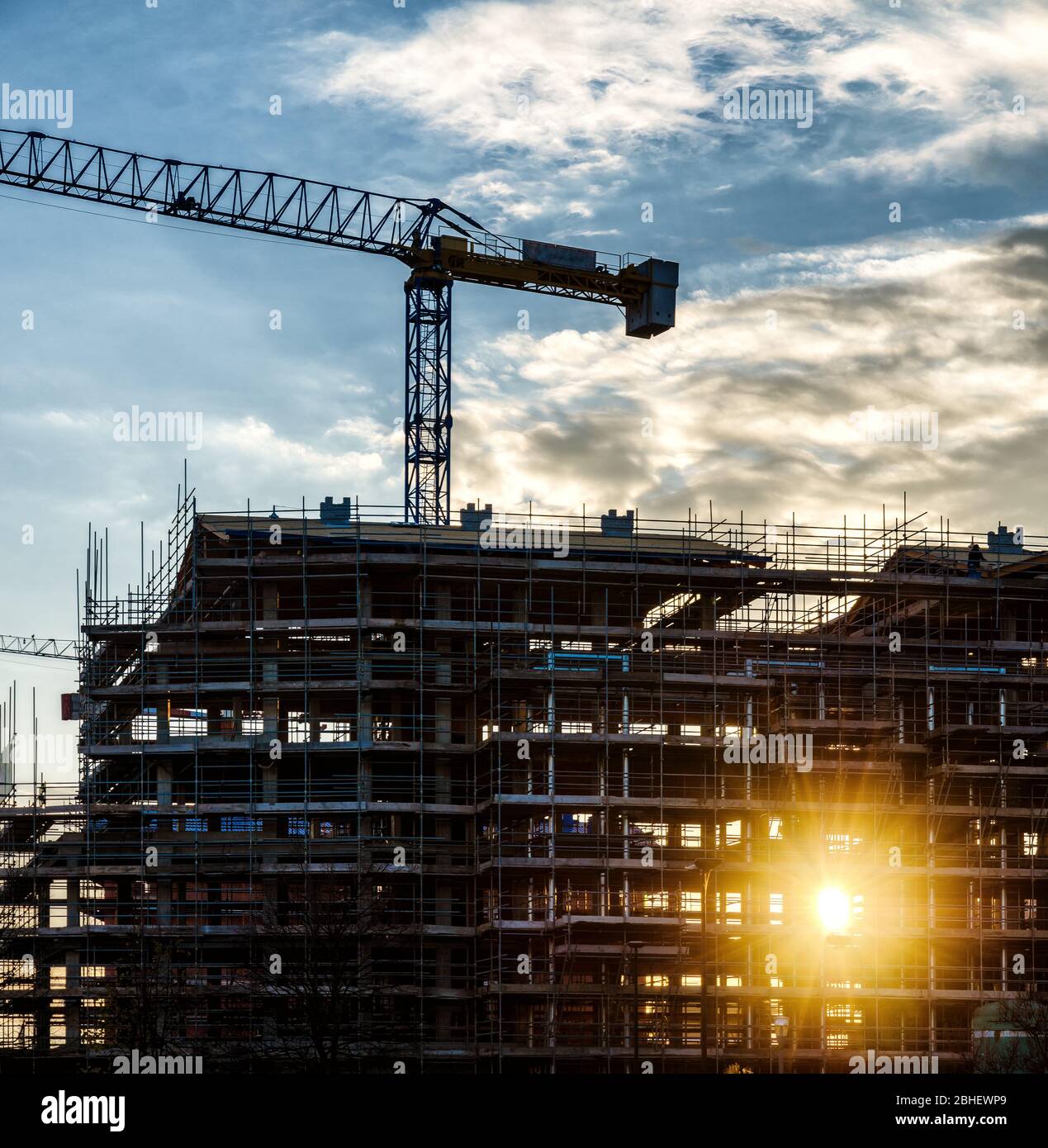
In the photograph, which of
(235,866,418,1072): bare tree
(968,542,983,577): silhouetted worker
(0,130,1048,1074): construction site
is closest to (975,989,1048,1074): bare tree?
(0,130,1048,1074): construction site

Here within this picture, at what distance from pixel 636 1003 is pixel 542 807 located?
12.5m

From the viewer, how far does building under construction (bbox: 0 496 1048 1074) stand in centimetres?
6806

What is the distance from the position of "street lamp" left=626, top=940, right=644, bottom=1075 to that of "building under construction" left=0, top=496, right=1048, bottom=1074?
1.58 ft

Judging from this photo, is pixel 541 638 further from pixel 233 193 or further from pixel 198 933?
pixel 233 193

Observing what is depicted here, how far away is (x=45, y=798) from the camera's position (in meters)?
76.9

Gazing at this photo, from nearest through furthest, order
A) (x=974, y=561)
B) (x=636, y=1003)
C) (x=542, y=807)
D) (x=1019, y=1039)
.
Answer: (x=636, y=1003) < (x=1019, y=1039) < (x=542, y=807) < (x=974, y=561)

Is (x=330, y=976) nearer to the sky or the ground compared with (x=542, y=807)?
nearer to the ground

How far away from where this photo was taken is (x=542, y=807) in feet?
226

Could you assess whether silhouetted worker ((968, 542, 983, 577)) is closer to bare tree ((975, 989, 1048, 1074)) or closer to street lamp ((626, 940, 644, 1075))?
bare tree ((975, 989, 1048, 1074))

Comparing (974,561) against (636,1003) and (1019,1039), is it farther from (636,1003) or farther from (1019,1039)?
(636,1003)

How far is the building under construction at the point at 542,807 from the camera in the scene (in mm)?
68062

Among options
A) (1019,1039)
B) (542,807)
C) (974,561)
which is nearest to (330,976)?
(542,807)

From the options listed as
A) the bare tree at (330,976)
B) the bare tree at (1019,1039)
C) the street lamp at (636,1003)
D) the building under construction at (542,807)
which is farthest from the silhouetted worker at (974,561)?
the bare tree at (330,976)
